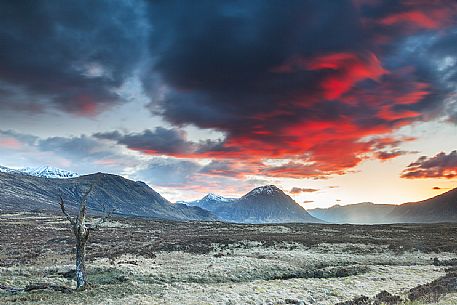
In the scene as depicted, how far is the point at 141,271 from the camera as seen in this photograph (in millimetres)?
33656

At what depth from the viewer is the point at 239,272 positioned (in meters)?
34.8

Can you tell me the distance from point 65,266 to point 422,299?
31546 millimetres

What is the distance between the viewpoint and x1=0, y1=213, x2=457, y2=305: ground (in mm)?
24547

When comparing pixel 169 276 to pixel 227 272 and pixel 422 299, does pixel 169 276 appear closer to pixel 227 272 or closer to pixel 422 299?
pixel 227 272

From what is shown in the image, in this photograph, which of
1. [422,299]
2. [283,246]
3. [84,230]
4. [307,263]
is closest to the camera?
[422,299]

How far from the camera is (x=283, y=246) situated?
2098 inches

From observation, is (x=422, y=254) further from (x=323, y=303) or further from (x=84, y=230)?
(x=84, y=230)

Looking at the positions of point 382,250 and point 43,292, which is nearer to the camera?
point 43,292

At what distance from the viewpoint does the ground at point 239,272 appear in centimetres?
2455

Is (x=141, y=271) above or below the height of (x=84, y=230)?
below

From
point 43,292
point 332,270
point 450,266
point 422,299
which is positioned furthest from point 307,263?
point 43,292

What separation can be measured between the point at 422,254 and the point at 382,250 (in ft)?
15.5

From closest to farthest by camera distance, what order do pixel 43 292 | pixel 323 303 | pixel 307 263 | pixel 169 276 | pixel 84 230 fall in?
pixel 323 303
pixel 43 292
pixel 84 230
pixel 169 276
pixel 307 263

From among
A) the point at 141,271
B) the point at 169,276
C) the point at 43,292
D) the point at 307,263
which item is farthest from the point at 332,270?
the point at 43,292
